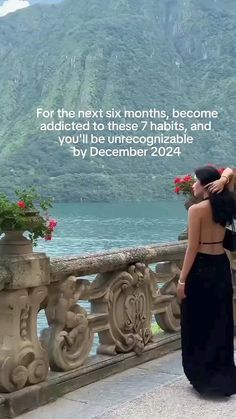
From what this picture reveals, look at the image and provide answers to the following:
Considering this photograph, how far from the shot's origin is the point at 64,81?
592ft

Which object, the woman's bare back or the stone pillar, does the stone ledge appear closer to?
the stone pillar

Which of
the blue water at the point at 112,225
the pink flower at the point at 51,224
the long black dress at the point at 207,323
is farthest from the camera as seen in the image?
the blue water at the point at 112,225

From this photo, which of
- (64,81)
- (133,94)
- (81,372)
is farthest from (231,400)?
(64,81)

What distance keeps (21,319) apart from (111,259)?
41.6 inches

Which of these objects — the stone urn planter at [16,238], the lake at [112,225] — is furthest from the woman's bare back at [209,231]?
the lake at [112,225]

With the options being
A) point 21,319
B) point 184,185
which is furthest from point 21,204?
point 184,185

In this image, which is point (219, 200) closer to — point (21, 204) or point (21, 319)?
point (21, 204)

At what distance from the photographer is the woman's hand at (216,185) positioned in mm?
4561

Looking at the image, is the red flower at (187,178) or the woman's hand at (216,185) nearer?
the woman's hand at (216,185)

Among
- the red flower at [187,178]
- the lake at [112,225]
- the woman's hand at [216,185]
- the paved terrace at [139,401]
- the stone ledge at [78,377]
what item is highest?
the lake at [112,225]

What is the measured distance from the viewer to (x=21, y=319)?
4406 mm

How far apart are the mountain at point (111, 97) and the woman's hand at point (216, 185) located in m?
106

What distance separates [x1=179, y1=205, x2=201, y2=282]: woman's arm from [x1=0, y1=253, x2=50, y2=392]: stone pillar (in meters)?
0.96

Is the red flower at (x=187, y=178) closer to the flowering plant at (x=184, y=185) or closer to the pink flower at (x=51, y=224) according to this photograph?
the flowering plant at (x=184, y=185)
